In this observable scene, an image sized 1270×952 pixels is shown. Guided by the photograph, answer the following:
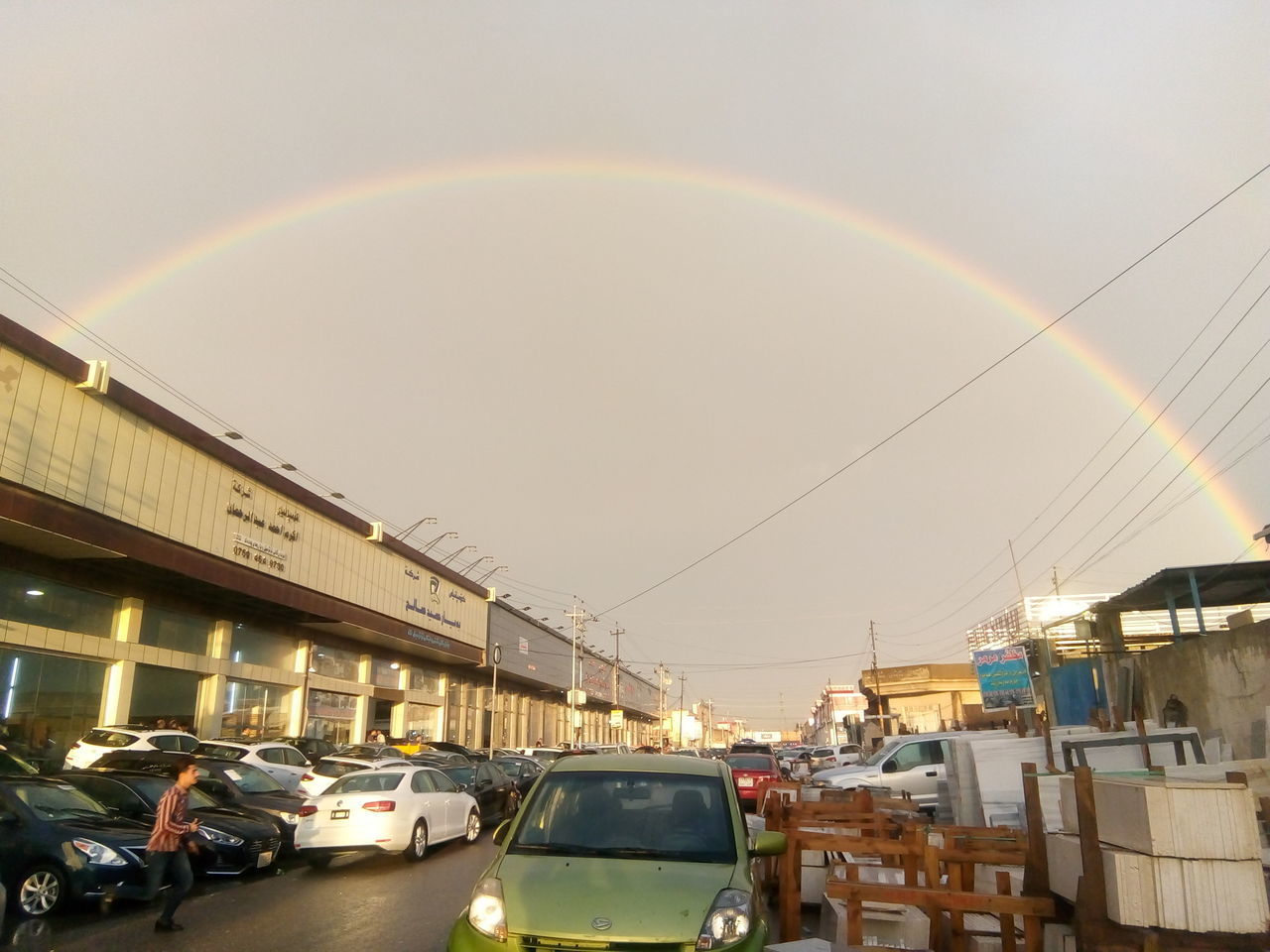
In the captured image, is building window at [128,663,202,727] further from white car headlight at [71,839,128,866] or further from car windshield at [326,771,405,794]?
white car headlight at [71,839,128,866]

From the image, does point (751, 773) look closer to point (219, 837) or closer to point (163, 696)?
point (219, 837)

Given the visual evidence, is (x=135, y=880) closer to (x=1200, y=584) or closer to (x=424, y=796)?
(x=424, y=796)

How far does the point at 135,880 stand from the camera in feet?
32.3

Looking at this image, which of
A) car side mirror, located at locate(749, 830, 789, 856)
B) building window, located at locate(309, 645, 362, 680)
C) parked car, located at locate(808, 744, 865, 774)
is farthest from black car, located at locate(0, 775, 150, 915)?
parked car, located at locate(808, 744, 865, 774)

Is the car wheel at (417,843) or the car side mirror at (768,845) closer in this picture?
the car side mirror at (768,845)

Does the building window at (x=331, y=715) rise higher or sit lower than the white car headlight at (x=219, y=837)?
higher

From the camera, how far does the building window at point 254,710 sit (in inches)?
1200

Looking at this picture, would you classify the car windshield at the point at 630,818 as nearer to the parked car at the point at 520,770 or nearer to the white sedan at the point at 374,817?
the white sedan at the point at 374,817

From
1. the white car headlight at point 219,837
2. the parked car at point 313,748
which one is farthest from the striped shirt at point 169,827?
the parked car at point 313,748

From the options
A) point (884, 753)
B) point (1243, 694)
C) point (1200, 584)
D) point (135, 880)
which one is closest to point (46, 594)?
point (135, 880)

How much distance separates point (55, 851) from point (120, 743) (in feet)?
37.5

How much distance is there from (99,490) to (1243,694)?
86.9 feet

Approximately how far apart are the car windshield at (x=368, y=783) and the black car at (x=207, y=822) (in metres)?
1.17

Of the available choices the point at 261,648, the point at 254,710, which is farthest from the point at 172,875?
the point at 261,648
